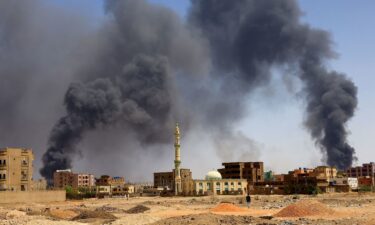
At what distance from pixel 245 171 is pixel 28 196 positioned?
7548cm

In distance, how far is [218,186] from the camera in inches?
5369

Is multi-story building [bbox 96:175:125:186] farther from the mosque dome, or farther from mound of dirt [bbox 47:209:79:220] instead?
mound of dirt [bbox 47:209:79:220]

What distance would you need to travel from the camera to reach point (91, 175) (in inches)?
7530

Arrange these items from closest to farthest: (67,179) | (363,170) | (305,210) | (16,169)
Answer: (305,210)
(16,169)
(67,179)
(363,170)

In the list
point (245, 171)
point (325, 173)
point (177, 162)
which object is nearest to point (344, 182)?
point (325, 173)

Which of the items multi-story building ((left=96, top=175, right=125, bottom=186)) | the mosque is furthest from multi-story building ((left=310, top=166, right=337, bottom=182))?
multi-story building ((left=96, top=175, right=125, bottom=186))

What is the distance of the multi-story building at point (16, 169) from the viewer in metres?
93.3

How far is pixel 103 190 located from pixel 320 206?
103 metres

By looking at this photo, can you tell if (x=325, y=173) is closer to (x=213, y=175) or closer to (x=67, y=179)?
(x=213, y=175)

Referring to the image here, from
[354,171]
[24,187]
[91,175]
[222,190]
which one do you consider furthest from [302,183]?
[91,175]

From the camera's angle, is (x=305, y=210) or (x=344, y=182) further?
(x=344, y=182)

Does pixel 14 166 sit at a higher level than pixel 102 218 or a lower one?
higher

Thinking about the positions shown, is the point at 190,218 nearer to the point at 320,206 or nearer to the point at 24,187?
the point at 320,206

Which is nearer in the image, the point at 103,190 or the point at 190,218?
the point at 190,218
